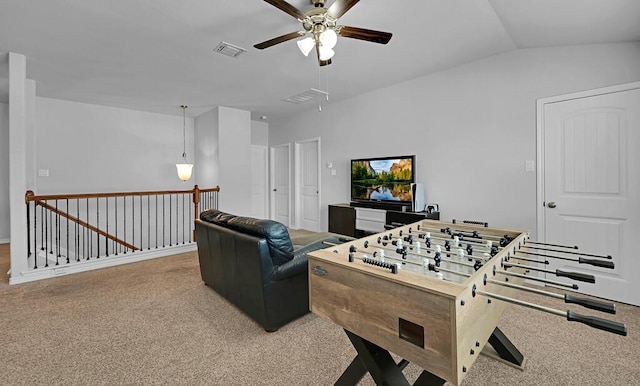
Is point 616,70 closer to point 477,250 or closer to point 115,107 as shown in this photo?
point 477,250

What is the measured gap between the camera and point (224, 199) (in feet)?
17.8

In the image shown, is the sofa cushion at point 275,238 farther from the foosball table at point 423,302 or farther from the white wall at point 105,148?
the white wall at point 105,148

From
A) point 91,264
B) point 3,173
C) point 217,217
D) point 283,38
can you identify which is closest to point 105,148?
point 3,173

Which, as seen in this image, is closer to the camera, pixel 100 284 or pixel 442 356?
pixel 442 356

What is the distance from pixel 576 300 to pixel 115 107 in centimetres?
659

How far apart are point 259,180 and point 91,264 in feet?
12.4

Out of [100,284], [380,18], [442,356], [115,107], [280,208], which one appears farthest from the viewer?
[280,208]

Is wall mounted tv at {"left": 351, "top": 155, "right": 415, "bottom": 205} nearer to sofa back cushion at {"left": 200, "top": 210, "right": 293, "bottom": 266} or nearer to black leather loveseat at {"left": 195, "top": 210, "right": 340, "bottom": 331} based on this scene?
black leather loveseat at {"left": 195, "top": 210, "right": 340, "bottom": 331}

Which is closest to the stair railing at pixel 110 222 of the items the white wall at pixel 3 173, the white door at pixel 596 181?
the white wall at pixel 3 173

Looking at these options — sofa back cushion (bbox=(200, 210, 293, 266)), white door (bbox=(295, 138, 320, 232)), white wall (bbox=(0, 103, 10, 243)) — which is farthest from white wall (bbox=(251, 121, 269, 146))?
sofa back cushion (bbox=(200, 210, 293, 266))

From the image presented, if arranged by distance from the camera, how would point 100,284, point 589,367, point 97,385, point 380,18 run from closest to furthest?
point 97,385 → point 589,367 → point 380,18 → point 100,284

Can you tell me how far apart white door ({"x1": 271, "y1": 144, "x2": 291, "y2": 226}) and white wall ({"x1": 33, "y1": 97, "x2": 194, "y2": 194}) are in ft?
5.95

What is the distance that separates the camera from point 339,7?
1.92 m

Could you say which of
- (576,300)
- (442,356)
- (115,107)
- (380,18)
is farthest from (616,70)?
(115,107)
